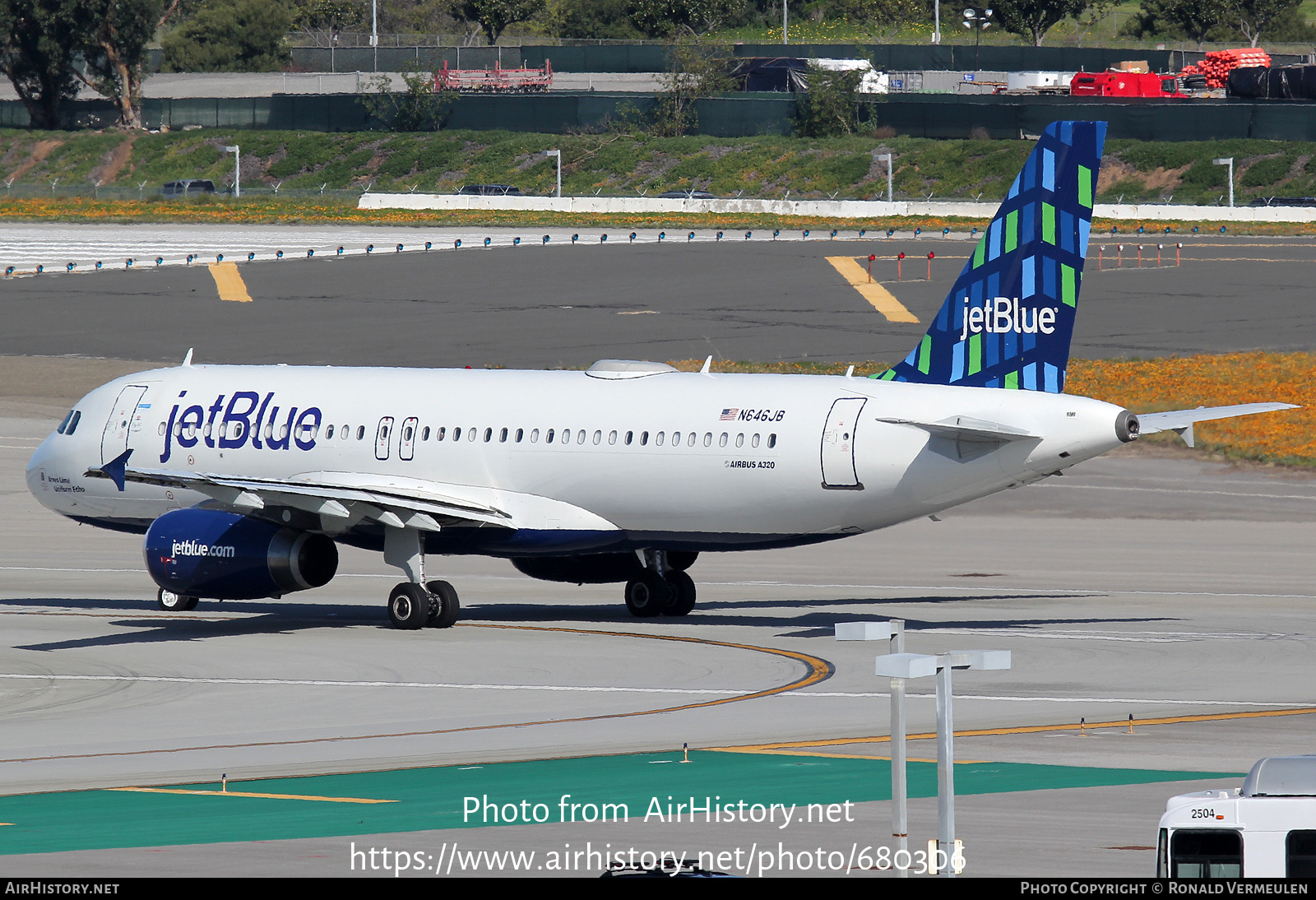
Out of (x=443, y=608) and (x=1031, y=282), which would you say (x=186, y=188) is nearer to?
(x=443, y=608)

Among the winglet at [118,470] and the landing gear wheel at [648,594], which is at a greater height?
the winglet at [118,470]

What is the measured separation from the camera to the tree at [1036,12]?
196 metres

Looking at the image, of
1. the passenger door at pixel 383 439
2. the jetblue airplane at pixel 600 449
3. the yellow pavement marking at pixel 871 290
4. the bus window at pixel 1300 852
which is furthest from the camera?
the yellow pavement marking at pixel 871 290

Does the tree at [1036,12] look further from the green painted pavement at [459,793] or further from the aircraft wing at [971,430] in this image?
the green painted pavement at [459,793]

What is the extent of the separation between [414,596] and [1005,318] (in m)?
11.5

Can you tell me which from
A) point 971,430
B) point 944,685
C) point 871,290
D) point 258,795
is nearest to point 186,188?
point 871,290

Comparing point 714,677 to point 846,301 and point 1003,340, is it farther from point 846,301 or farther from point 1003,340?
point 846,301

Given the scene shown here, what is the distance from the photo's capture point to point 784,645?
32.5 meters

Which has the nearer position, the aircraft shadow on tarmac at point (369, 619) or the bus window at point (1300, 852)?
the bus window at point (1300, 852)

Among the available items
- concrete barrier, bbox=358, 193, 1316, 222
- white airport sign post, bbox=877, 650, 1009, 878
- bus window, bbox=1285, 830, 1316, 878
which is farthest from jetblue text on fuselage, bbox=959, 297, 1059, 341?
concrete barrier, bbox=358, 193, 1316, 222

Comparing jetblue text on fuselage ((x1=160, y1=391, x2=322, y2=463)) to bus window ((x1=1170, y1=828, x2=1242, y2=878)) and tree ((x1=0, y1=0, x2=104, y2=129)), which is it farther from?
tree ((x1=0, y1=0, x2=104, y2=129))

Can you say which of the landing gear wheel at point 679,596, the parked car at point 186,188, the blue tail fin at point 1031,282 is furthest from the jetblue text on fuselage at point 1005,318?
the parked car at point 186,188

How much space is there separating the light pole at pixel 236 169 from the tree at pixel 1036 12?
260 feet

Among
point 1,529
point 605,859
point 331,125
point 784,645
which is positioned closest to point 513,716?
point 784,645
